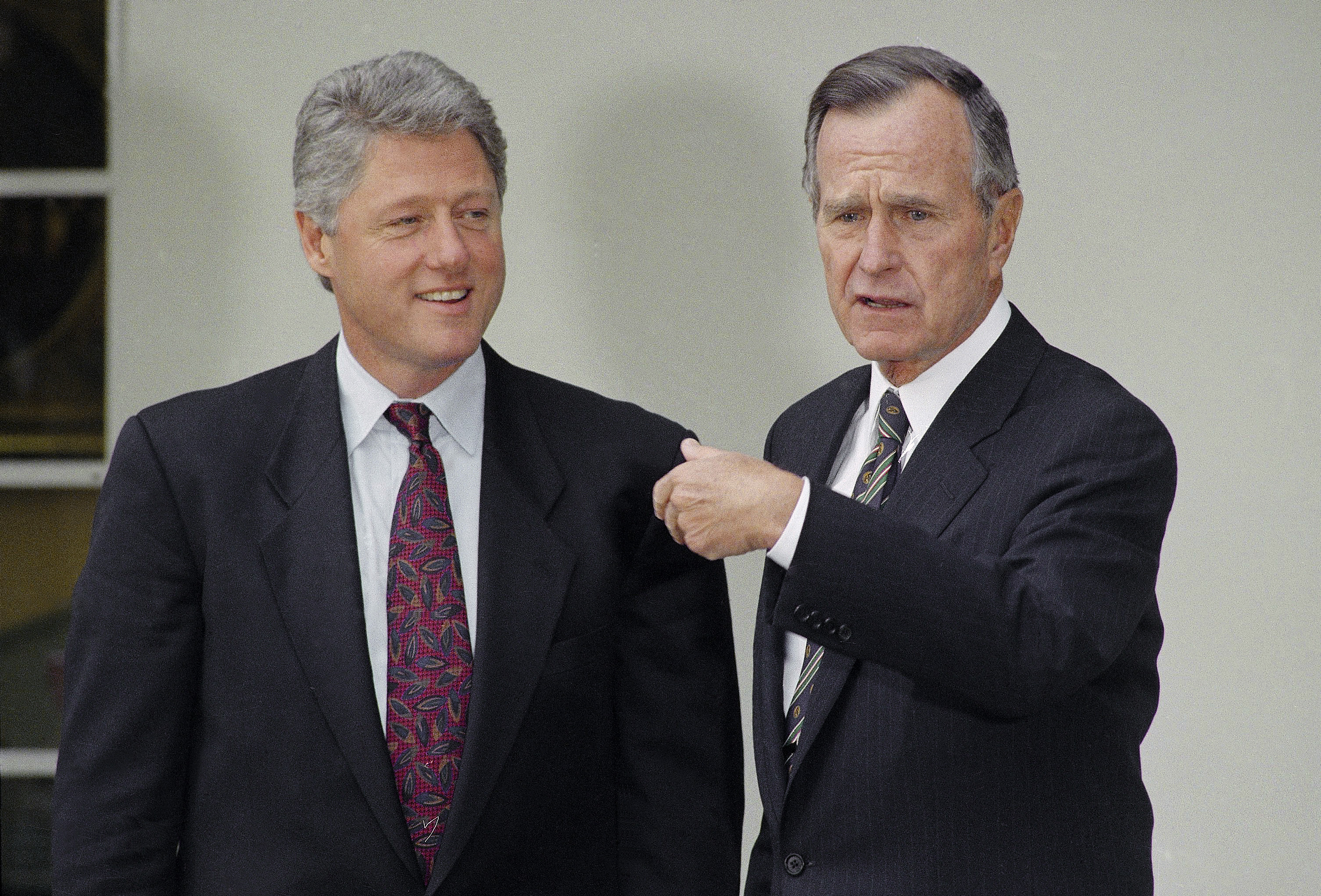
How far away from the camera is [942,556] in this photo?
A: 1475 mm

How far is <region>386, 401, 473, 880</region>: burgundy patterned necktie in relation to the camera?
1732mm

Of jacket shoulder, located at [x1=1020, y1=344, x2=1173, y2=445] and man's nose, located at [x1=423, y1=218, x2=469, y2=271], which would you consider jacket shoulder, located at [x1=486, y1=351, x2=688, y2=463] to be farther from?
jacket shoulder, located at [x1=1020, y1=344, x2=1173, y2=445]

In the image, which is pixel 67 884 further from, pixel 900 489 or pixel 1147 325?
pixel 1147 325

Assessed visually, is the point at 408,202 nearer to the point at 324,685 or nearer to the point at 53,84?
the point at 324,685

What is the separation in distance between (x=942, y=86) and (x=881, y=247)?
231mm

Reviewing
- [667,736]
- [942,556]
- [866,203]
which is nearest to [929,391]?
[866,203]

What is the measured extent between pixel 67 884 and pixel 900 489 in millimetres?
1213

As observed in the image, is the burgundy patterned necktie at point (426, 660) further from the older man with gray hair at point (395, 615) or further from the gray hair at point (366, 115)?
the gray hair at point (366, 115)

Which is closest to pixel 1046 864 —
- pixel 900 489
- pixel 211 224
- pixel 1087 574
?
pixel 1087 574

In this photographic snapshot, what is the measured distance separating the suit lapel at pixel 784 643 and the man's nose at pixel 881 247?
0.29m

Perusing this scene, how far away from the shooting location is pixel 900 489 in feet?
5.62

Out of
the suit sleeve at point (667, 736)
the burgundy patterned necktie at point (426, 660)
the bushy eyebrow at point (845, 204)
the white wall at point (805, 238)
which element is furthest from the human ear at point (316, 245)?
the white wall at point (805, 238)

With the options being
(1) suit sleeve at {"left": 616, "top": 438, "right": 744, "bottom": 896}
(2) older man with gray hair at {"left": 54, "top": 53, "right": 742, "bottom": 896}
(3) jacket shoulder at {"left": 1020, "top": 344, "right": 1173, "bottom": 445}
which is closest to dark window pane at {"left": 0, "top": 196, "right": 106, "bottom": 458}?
(2) older man with gray hair at {"left": 54, "top": 53, "right": 742, "bottom": 896}

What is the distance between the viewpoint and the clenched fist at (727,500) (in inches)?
60.3
